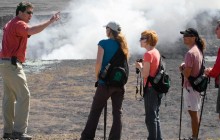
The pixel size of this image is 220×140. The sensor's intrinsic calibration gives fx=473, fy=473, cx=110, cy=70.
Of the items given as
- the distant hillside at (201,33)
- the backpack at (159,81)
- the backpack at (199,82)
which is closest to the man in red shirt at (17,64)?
the backpack at (159,81)

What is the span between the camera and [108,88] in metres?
5.79

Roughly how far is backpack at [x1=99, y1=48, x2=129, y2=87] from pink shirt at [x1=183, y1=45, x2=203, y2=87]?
82cm

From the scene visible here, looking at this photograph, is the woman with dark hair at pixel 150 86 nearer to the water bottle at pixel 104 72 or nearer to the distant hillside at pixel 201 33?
the water bottle at pixel 104 72

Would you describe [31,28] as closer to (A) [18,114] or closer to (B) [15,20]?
(B) [15,20]

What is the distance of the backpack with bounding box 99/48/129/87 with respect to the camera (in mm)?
5707

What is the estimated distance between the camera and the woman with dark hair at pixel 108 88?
18.6 ft

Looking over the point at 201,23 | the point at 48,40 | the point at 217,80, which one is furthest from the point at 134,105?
the point at 201,23

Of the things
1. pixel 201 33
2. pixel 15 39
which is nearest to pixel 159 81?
pixel 15 39

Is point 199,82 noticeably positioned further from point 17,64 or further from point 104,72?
point 17,64

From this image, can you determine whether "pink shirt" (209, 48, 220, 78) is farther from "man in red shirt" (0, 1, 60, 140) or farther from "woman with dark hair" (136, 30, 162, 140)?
"man in red shirt" (0, 1, 60, 140)

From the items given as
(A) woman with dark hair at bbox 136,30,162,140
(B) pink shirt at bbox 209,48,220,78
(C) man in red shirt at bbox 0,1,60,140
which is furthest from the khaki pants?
(B) pink shirt at bbox 209,48,220,78

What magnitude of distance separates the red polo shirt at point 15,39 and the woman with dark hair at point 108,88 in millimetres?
943

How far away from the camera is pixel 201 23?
2448 cm

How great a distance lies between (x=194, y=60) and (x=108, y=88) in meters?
1.15
